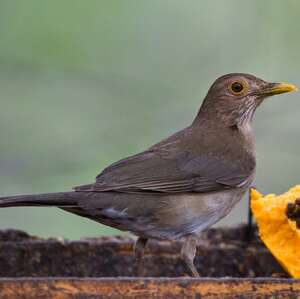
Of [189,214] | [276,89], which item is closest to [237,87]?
[276,89]

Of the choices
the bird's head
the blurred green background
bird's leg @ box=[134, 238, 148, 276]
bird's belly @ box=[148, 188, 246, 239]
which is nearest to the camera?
bird's belly @ box=[148, 188, 246, 239]

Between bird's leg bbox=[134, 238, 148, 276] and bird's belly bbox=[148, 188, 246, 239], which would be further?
bird's leg bbox=[134, 238, 148, 276]

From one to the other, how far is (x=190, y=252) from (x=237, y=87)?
150 cm

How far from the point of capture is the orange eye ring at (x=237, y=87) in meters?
6.80

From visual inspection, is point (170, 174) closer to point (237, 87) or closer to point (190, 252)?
point (190, 252)

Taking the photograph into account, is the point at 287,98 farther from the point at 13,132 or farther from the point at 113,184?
the point at 113,184

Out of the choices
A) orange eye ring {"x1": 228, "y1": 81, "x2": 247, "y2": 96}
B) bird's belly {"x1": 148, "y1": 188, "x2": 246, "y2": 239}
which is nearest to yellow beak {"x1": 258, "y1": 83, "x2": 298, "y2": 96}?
orange eye ring {"x1": 228, "y1": 81, "x2": 247, "y2": 96}

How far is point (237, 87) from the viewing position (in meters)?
6.84

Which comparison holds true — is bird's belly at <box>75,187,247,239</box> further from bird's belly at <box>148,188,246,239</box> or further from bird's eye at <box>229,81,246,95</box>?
bird's eye at <box>229,81,246,95</box>

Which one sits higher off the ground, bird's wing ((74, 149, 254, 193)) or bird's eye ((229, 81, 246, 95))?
bird's eye ((229, 81, 246, 95))

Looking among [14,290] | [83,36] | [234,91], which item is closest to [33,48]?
[83,36]

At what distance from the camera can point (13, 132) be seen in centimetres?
855

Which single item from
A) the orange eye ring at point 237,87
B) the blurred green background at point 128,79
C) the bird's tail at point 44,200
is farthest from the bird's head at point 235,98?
the bird's tail at point 44,200

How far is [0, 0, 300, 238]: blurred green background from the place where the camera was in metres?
8.08
